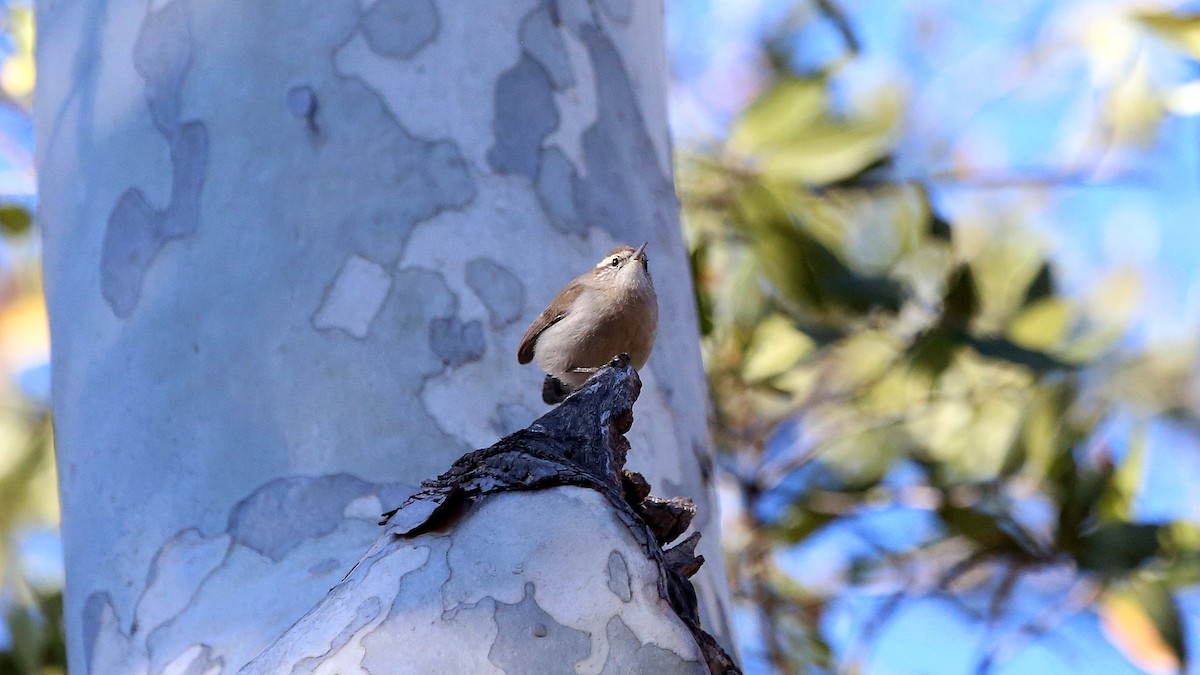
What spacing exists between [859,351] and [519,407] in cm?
314

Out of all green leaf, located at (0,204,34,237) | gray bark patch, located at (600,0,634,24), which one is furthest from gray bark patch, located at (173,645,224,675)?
green leaf, located at (0,204,34,237)

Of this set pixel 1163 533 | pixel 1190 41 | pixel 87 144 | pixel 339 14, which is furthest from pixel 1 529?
pixel 1190 41

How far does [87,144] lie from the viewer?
2.21 meters

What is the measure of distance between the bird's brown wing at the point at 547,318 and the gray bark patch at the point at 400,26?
455mm

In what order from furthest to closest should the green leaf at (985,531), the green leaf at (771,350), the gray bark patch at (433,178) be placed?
the green leaf at (771,350) → the green leaf at (985,531) → the gray bark patch at (433,178)

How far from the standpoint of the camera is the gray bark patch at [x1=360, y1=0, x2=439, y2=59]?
2.18 meters

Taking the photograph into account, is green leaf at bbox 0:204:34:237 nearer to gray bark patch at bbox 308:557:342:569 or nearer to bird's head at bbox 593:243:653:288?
bird's head at bbox 593:243:653:288

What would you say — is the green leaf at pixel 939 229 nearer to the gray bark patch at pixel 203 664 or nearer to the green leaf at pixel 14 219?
the green leaf at pixel 14 219

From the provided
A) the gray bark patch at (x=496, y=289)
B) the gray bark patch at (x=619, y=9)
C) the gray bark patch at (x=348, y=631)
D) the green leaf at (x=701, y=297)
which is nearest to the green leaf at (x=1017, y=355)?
the green leaf at (x=701, y=297)

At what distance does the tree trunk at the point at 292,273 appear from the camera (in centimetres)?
179

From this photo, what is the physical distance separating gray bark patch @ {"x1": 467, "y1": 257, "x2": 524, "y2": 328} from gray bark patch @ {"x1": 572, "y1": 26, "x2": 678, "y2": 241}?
0.74 ft

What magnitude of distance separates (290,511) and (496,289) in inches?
18.6

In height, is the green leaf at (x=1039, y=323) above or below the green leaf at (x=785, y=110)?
below

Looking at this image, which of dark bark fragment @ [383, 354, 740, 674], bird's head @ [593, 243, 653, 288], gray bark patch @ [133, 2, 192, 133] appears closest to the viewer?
dark bark fragment @ [383, 354, 740, 674]
